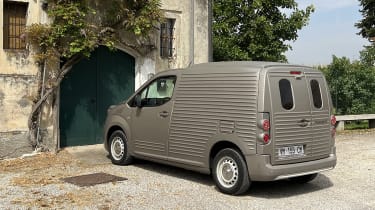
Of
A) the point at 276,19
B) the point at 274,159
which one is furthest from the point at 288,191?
the point at 276,19

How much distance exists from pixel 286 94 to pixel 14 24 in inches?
243

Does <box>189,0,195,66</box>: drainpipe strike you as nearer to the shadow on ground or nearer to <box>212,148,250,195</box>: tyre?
the shadow on ground

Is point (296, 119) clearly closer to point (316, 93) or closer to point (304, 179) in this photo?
point (316, 93)

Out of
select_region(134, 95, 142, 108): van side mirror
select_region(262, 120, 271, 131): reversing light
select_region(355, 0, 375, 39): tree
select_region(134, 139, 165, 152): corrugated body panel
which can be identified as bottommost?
select_region(134, 139, 165, 152): corrugated body panel

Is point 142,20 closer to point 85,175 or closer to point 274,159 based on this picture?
point 85,175

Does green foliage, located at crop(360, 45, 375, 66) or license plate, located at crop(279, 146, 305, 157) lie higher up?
green foliage, located at crop(360, 45, 375, 66)

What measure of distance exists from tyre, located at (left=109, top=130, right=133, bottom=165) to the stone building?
172 centimetres

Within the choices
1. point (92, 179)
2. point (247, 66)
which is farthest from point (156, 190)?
point (247, 66)

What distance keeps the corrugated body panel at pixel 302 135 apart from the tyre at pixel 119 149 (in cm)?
342

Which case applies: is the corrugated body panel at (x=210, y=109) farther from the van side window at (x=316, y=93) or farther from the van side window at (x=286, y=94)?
the van side window at (x=316, y=93)

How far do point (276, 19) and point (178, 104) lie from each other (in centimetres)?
927

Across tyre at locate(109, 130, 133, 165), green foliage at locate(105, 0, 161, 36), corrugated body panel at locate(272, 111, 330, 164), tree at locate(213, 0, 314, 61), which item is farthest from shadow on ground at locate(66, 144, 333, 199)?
tree at locate(213, 0, 314, 61)

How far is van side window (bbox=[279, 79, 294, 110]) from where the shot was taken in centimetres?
749

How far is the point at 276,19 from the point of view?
16.8 metres
